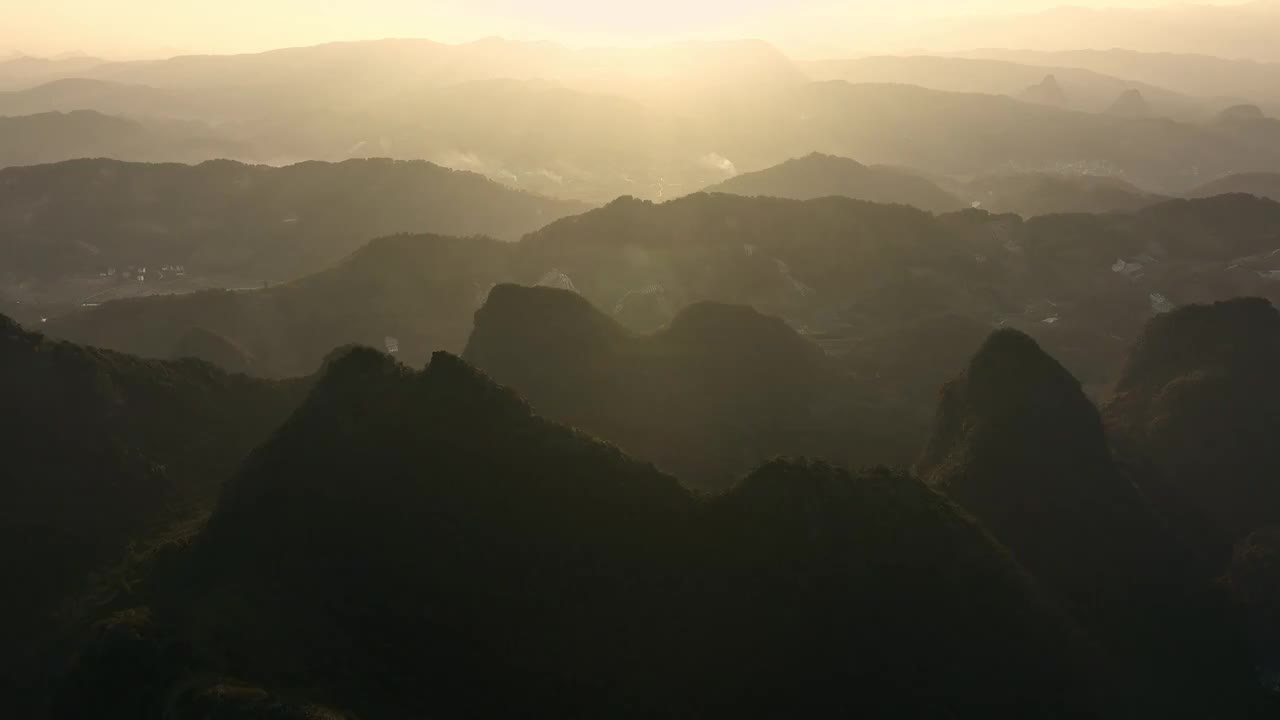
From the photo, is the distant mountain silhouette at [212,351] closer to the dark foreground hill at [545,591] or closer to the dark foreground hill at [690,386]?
the dark foreground hill at [690,386]

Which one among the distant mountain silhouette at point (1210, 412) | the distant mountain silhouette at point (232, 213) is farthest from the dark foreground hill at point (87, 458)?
the distant mountain silhouette at point (232, 213)

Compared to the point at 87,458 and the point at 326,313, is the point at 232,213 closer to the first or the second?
the point at 326,313

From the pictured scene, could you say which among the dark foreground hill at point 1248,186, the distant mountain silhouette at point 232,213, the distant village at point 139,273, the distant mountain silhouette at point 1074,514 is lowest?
the distant village at point 139,273

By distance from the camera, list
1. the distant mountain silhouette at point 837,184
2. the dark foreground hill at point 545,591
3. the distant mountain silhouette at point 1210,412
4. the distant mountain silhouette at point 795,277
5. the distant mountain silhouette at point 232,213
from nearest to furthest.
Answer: the dark foreground hill at point 545,591 → the distant mountain silhouette at point 1210,412 → the distant mountain silhouette at point 795,277 → the distant mountain silhouette at point 232,213 → the distant mountain silhouette at point 837,184

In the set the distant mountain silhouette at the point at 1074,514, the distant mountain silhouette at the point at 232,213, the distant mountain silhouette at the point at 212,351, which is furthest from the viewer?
the distant mountain silhouette at the point at 232,213

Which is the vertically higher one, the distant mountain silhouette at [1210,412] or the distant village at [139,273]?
the distant mountain silhouette at [1210,412]

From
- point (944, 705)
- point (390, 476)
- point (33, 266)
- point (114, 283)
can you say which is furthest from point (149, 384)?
point (33, 266)

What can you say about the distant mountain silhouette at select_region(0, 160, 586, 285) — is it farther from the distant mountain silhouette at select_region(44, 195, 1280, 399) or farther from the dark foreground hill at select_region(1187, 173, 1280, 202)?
the dark foreground hill at select_region(1187, 173, 1280, 202)

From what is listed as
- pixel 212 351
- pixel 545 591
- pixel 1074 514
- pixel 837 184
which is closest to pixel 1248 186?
pixel 837 184
